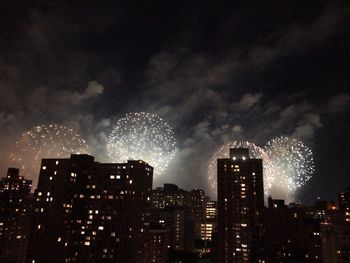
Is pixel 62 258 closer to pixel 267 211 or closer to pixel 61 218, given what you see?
pixel 61 218

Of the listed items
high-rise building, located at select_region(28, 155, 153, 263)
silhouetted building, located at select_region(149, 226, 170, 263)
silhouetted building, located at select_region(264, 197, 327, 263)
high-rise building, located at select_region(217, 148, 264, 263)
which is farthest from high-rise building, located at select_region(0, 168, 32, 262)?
silhouetted building, located at select_region(264, 197, 327, 263)

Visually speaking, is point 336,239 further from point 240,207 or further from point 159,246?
point 159,246

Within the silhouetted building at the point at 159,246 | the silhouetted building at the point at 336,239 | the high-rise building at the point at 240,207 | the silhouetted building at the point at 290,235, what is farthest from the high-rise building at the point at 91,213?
the silhouetted building at the point at 336,239

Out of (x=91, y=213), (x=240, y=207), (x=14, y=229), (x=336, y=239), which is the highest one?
(x=240, y=207)

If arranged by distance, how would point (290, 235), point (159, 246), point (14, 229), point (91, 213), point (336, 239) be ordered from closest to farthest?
point (336, 239) → point (91, 213) → point (290, 235) → point (159, 246) → point (14, 229)

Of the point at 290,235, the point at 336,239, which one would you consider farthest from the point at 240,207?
the point at 336,239

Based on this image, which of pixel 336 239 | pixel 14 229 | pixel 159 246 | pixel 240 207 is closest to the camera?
pixel 336 239
